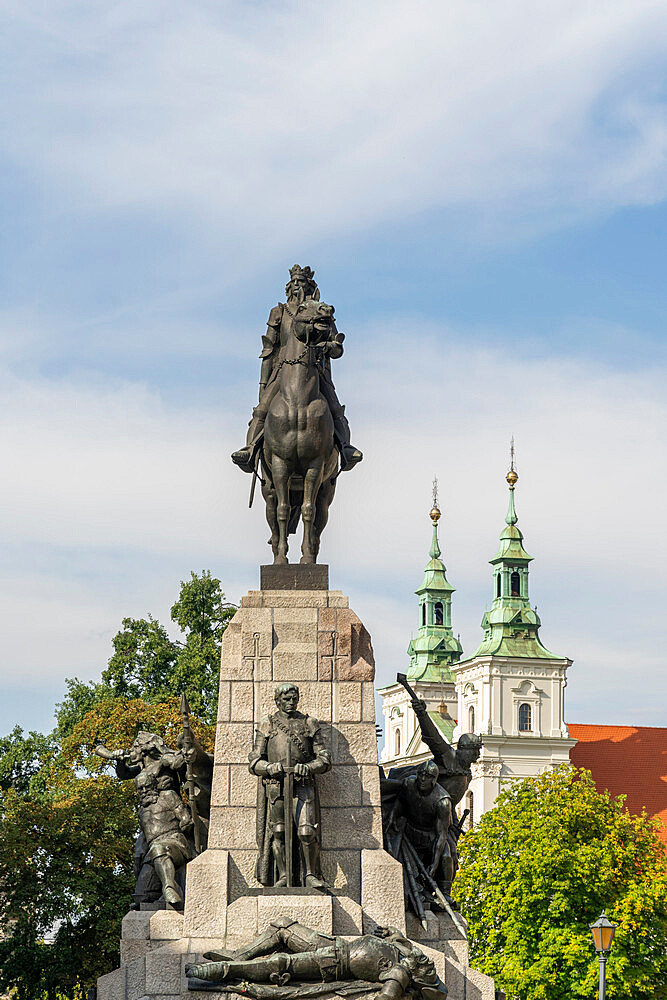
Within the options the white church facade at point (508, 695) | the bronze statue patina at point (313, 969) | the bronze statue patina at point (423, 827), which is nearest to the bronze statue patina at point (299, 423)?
the bronze statue patina at point (423, 827)

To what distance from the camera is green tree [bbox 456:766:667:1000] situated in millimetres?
42375

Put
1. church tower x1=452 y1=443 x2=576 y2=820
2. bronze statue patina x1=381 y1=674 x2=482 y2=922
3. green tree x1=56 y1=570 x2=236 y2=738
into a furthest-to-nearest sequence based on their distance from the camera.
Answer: church tower x1=452 y1=443 x2=576 y2=820 < green tree x1=56 y1=570 x2=236 y2=738 < bronze statue patina x1=381 y1=674 x2=482 y2=922

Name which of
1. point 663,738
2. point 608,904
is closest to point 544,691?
point 663,738

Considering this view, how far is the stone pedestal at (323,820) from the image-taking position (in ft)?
52.2

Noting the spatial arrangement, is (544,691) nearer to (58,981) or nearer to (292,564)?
(58,981)

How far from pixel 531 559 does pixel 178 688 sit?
5623 cm

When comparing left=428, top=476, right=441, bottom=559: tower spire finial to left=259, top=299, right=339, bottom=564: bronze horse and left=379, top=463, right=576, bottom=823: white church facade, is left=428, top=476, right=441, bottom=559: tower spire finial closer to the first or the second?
left=379, top=463, right=576, bottom=823: white church facade

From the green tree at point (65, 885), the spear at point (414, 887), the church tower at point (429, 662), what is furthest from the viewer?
the church tower at point (429, 662)

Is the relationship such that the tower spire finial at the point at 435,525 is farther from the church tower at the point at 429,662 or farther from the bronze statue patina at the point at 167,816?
the bronze statue patina at the point at 167,816

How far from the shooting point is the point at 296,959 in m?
15.1

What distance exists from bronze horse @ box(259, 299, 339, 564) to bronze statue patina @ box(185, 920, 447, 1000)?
428cm

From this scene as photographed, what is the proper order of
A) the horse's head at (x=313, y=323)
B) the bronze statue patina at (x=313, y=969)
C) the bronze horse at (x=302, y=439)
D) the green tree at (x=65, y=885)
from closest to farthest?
the bronze statue patina at (x=313, y=969), the bronze horse at (x=302, y=439), the horse's head at (x=313, y=323), the green tree at (x=65, y=885)

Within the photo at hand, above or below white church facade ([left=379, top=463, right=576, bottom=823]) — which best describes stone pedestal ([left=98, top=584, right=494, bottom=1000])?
below

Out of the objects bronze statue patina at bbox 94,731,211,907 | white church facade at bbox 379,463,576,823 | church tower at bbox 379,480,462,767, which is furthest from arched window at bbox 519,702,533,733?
bronze statue patina at bbox 94,731,211,907
